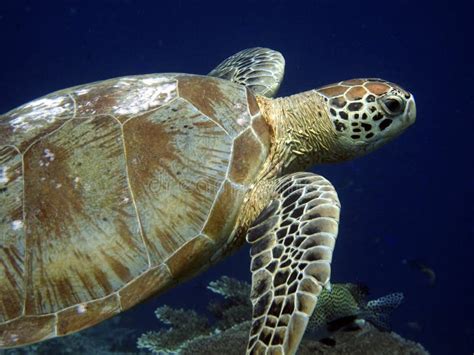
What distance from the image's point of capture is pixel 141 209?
2.62 meters

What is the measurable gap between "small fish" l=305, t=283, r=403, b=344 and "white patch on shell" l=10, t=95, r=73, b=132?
2.66 metres

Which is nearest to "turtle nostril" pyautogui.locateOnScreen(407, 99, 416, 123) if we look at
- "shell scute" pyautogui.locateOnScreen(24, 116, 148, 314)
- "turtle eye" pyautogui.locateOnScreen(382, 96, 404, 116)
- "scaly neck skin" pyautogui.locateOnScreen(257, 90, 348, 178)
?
"turtle eye" pyautogui.locateOnScreen(382, 96, 404, 116)

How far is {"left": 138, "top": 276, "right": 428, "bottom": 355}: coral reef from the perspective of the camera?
3449 millimetres

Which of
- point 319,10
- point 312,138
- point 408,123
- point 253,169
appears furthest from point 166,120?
point 319,10

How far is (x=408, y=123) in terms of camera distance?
3502 mm

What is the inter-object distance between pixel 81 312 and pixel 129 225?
0.62 meters

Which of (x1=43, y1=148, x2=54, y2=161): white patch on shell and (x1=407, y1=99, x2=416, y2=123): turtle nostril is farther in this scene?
(x1=407, y1=99, x2=416, y2=123): turtle nostril

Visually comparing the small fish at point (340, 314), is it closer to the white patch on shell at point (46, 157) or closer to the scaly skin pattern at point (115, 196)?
the scaly skin pattern at point (115, 196)

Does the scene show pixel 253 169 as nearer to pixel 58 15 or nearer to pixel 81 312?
pixel 81 312

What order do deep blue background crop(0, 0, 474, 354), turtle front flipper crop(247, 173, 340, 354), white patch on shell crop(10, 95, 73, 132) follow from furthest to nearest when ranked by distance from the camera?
deep blue background crop(0, 0, 474, 354) < white patch on shell crop(10, 95, 73, 132) < turtle front flipper crop(247, 173, 340, 354)

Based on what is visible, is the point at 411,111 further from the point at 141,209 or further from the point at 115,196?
the point at 115,196

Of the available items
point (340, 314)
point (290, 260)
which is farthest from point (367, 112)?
point (340, 314)

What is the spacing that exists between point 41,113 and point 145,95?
766 mm

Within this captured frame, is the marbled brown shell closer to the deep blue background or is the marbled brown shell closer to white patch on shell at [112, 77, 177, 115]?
white patch on shell at [112, 77, 177, 115]
